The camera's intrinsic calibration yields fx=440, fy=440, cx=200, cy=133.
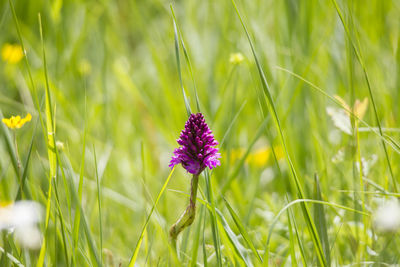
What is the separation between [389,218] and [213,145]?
1.57ft

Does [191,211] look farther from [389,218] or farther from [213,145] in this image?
[389,218]

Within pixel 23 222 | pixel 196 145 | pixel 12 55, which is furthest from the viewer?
pixel 12 55

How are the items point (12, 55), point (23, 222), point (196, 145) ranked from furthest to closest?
point (12, 55) → point (23, 222) → point (196, 145)

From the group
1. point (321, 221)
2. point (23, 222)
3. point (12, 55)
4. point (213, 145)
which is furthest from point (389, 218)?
point (12, 55)

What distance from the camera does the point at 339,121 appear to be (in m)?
1.50

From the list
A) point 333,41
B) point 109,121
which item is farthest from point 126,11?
point 333,41

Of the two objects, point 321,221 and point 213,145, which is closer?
point 213,145

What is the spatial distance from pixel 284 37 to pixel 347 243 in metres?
1.31

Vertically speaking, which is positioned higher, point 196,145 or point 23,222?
point 196,145

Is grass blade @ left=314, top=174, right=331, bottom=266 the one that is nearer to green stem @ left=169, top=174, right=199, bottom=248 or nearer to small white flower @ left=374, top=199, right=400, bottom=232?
small white flower @ left=374, top=199, right=400, bottom=232

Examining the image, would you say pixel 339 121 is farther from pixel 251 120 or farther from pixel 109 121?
pixel 109 121

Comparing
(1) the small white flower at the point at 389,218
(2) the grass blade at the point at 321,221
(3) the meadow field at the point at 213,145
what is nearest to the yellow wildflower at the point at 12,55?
(3) the meadow field at the point at 213,145

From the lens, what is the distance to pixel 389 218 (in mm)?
1085

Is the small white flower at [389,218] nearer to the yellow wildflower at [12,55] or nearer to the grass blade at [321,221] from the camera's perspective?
the grass blade at [321,221]
